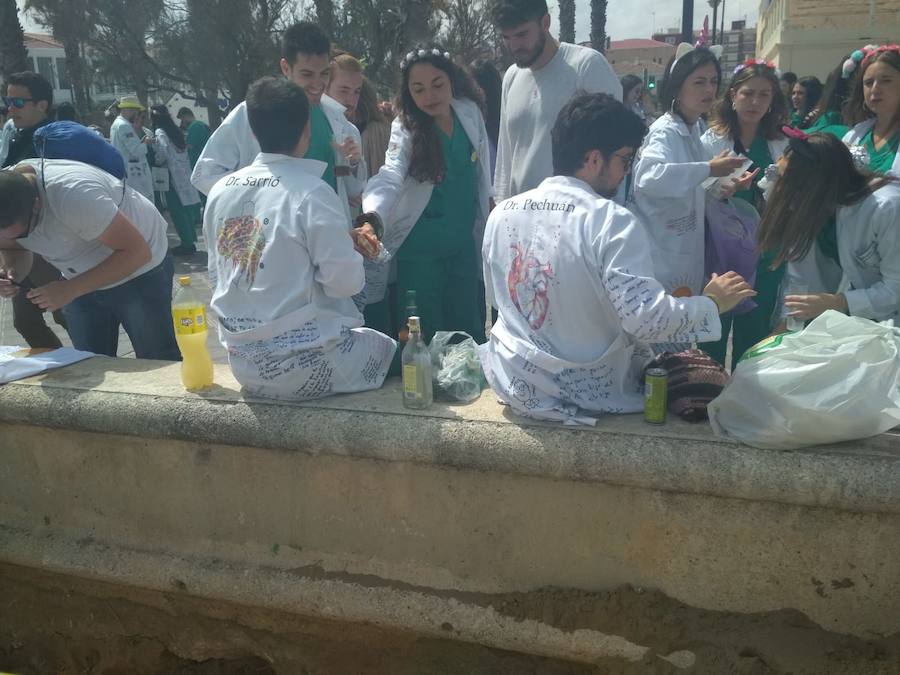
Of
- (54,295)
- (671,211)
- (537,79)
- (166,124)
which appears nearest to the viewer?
(54,295)

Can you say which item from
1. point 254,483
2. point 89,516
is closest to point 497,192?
point 254,483

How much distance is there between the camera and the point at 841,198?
125 inches

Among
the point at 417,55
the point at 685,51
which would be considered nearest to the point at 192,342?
the point at 417,55

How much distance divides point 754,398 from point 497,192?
2079mm

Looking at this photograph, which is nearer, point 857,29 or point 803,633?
point 803,633

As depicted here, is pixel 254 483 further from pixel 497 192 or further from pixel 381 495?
pixel 497 192

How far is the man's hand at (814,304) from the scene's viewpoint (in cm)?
302

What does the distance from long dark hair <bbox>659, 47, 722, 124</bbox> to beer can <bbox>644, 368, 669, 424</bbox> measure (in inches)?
67.4

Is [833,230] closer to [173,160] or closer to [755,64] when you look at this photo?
[755,64]

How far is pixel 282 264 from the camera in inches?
116

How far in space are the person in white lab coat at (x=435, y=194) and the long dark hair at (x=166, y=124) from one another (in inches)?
338

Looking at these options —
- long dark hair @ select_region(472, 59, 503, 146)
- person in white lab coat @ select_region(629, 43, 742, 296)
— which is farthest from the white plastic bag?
long dark hair @ select_region(472, 59, 503, 146)

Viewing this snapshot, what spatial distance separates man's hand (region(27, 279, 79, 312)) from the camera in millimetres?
3627

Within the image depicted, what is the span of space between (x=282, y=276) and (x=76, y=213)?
118 centimetres
